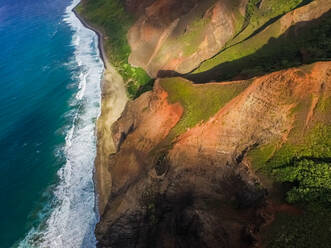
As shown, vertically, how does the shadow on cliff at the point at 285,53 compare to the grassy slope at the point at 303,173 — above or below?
above

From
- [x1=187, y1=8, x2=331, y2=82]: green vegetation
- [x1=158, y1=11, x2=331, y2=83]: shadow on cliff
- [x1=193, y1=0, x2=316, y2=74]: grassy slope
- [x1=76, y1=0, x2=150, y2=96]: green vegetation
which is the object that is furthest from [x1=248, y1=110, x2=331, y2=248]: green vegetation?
[x1=76, y1=0, x2=150, y2=96]: green vegetation

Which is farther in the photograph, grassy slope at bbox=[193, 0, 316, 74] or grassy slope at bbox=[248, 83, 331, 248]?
grassy slope at bbox=[193, 0, 316, 74]

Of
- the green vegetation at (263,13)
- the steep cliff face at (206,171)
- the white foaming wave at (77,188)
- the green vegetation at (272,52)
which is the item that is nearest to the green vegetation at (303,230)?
the steep cliff face at (206,171)

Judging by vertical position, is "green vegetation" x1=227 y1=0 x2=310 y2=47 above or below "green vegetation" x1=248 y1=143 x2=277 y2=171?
above

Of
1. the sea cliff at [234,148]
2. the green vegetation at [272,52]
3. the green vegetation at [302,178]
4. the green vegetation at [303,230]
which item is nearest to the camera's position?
the green vegetation at [303,230]

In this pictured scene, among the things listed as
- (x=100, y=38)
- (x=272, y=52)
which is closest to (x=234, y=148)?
(x=272, y=52)

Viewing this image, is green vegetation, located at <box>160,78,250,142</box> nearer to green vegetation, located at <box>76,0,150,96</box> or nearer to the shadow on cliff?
the shadow on cliff

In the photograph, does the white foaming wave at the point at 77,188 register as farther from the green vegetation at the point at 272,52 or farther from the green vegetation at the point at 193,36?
the green vegetation at the point at 272,52

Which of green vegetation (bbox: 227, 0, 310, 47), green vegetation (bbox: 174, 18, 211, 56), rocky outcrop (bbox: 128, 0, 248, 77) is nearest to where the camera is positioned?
green vegetation (bbox: 227, 0, 310, 47)
